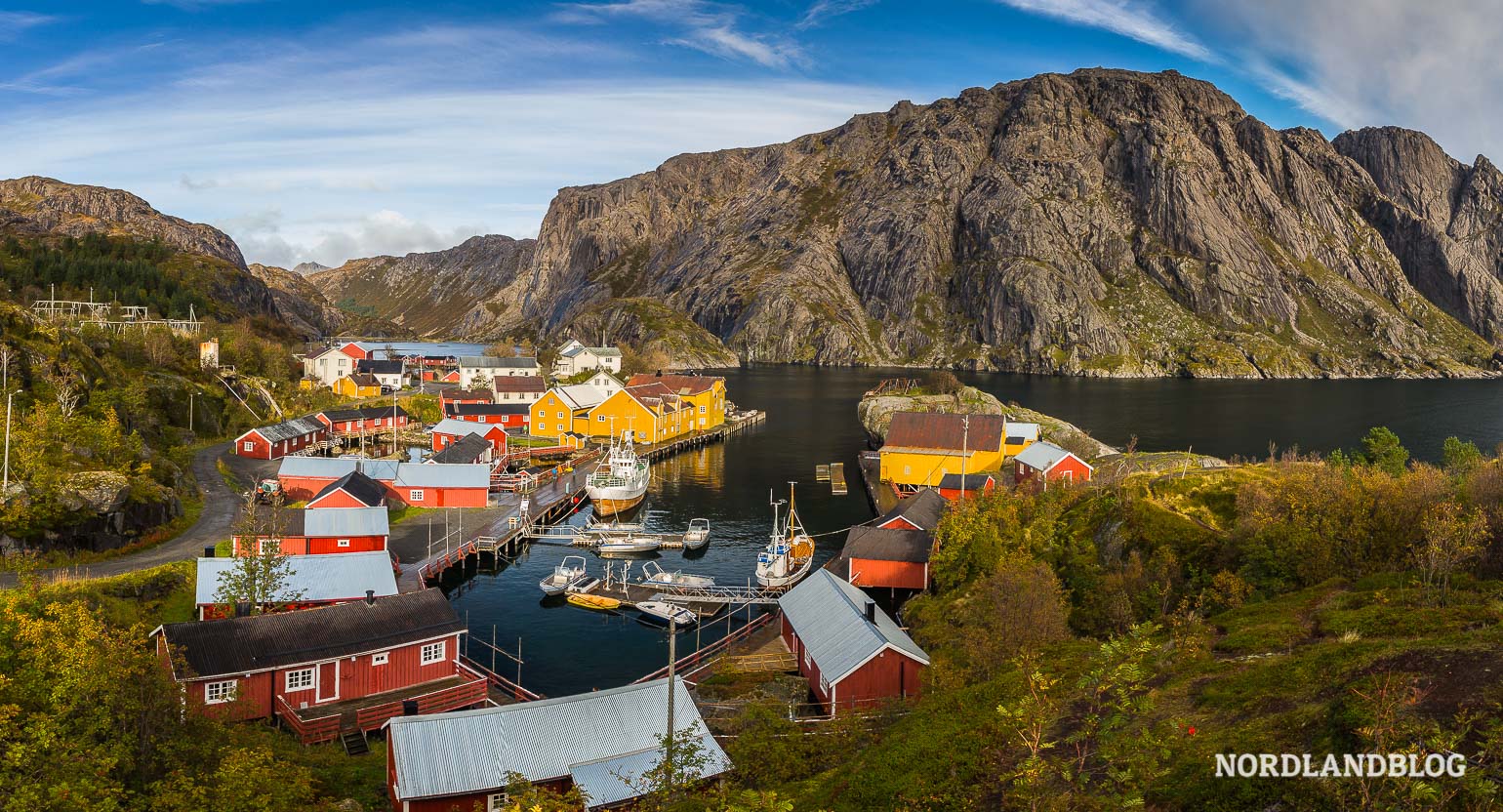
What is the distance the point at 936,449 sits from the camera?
214ft

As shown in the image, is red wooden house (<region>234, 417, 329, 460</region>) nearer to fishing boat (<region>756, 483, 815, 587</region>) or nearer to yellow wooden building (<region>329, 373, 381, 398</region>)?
yellow wooden building (<region>329, 373, 381, 398</region>)

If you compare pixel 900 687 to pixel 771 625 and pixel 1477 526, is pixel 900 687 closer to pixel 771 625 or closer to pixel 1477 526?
pixel 771 625

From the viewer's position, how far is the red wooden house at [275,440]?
66.6 m

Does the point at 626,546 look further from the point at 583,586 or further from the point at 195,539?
the point at 195,539

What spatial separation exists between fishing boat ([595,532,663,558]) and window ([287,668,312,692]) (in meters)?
24.4

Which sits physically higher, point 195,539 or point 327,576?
point 327,576

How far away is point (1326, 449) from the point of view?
90.7m

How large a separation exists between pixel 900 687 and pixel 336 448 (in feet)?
219

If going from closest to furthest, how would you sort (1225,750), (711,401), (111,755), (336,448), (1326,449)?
1. (1225,750)
2. (111,755)
3. (336,448)
4. (1326,449)
5. (711,401)

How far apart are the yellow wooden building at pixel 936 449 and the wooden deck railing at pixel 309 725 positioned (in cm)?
4624

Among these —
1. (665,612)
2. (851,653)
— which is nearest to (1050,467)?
(665,612)

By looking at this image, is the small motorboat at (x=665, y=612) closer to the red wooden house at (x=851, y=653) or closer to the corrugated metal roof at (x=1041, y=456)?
the red wooden house at (x=851, y=653)

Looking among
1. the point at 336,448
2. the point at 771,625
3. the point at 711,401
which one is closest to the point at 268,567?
the point at 771,625

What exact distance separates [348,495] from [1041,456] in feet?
146
